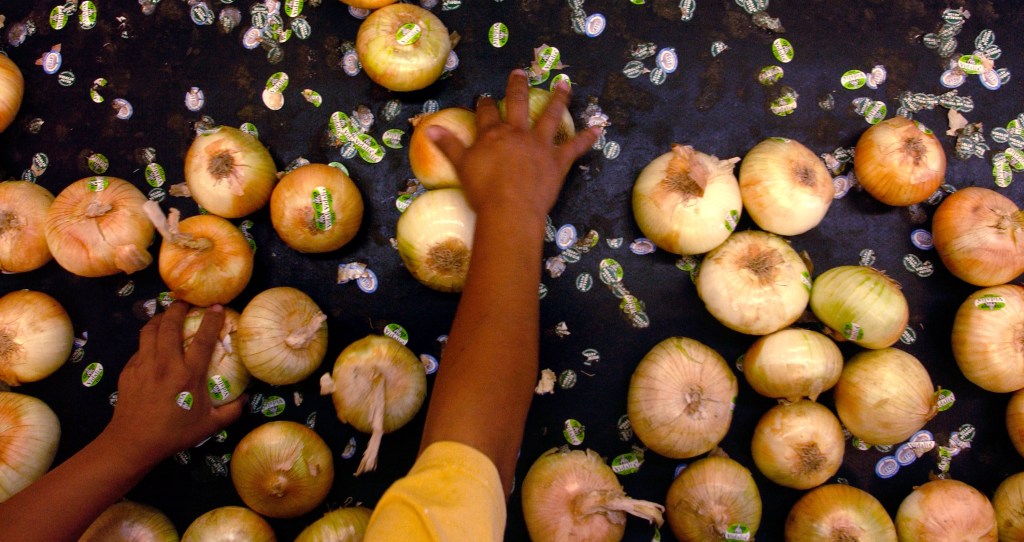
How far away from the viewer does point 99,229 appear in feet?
5.09

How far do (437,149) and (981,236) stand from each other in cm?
136

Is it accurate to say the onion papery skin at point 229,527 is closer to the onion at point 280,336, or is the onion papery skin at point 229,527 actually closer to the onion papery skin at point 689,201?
the onion at point 280,336

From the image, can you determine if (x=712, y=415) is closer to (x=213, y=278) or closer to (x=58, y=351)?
(x=213, y=278)

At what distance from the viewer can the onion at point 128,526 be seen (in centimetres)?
146

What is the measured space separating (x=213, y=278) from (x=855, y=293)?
1.56 metres

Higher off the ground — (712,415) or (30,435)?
(712,415)

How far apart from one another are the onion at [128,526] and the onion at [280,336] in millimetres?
435

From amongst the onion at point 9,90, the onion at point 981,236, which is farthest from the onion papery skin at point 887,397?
the onion at point 9,90

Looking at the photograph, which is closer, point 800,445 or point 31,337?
point 800,445

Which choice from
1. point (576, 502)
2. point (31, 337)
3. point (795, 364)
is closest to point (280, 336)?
point (31, 337)

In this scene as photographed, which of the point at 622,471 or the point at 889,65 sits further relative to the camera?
the point at 889,65

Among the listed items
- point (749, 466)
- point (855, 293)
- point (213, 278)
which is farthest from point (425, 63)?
point (749, 466)

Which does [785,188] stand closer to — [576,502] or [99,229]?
[576,502]

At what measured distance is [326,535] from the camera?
140 cm
